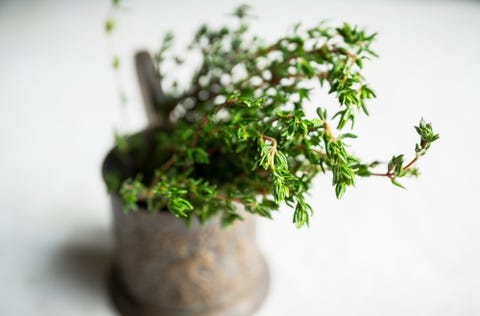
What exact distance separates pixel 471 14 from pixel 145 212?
1574 mm

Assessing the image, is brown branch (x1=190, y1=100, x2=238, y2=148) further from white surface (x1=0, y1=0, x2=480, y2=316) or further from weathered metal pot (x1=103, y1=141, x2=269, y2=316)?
white surface (x1=0, y1=0, x2=480, y2=316)

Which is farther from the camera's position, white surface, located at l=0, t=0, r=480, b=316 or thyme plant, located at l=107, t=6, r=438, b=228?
white surface, located at l=0, t=0, r=480, b=316

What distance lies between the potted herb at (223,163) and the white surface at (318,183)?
151 mm

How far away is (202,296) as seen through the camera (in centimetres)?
105

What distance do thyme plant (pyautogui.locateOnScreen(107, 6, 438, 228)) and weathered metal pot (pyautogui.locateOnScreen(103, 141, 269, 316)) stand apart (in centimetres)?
5

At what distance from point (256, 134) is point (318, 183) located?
2.42 feet

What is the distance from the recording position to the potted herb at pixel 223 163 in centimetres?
73

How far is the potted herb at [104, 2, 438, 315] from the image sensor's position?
73 centimetres

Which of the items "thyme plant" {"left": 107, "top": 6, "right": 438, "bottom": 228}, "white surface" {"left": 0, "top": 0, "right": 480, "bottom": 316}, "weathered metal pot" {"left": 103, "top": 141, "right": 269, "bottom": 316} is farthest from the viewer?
"white surface" {"left": 0, "top": 0, "right": 480, "bottom": 316}

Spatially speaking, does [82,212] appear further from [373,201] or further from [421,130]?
[421,130]

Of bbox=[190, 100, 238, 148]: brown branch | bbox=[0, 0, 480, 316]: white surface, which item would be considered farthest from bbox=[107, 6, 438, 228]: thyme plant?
bbox=[0, 0, 480, 316]: white surface

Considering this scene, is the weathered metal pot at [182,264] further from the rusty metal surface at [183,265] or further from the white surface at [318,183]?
the white surface at [318,183]

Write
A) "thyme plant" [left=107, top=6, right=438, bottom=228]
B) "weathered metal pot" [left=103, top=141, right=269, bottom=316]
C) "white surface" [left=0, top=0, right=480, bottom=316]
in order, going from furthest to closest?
1. "white surface" [left=0, top=0, right=480, bottom=316]
2. "weathered metal pot" [left=103, top=141, right=269, bottom=316]
3. "thyme plant" [left=107, top=6, right=438, bottom=228]

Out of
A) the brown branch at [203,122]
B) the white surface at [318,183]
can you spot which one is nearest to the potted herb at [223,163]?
the brown branch at [203,122]
